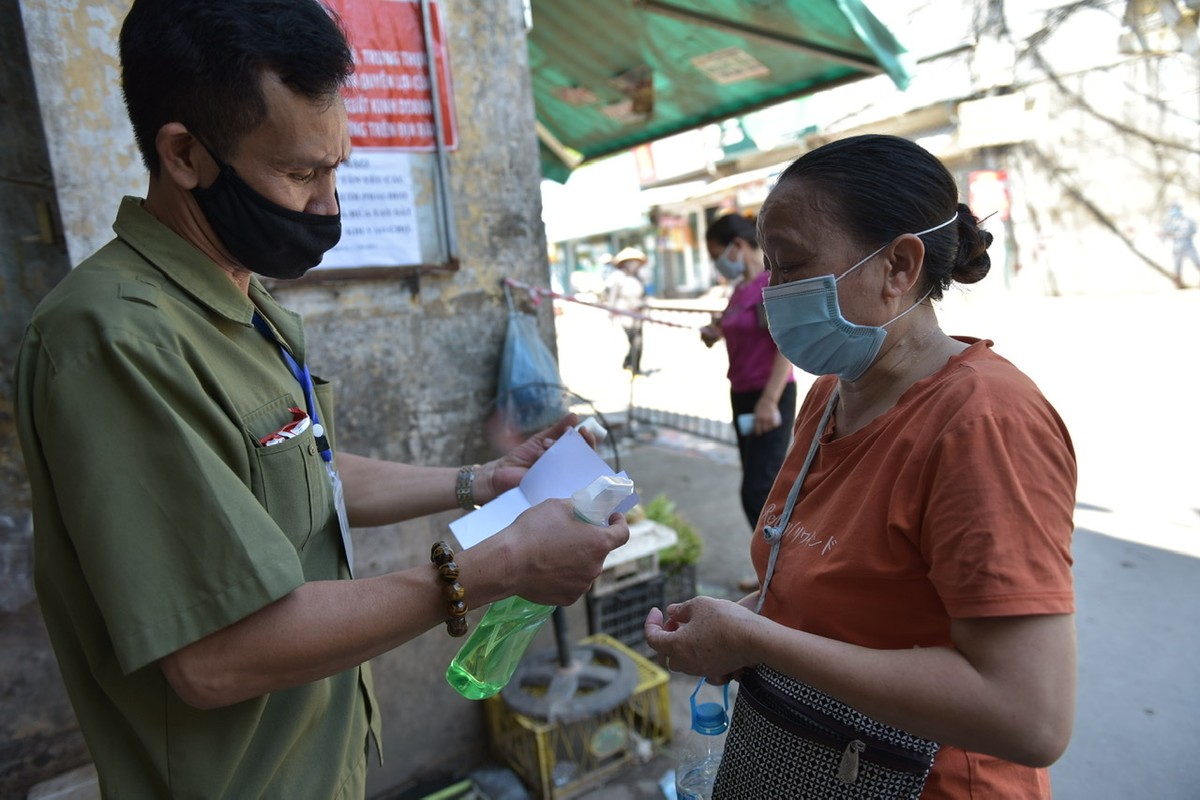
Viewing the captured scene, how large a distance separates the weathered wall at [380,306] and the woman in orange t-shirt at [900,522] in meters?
1.71

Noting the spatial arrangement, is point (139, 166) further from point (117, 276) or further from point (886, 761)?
point (886, 761)

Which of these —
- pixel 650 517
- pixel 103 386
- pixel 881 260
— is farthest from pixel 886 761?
pixel 650 517

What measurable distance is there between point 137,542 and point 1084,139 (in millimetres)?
19482

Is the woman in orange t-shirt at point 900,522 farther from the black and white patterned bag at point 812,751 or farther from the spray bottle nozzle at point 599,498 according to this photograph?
the spray bottle nozzle at point 599,498

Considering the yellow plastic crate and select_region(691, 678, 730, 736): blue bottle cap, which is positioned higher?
select_region(691, 678, 730, 736): blue bottle cap

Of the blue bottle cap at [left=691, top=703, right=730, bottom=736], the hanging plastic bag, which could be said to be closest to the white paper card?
the blue bottle cap at [left=691, top=703, right=730, bottom=736]

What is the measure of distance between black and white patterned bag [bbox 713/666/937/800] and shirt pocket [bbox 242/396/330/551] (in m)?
0.84

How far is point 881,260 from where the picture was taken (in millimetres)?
1304

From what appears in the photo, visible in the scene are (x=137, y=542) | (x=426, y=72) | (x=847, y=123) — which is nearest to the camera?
(x=137, y=542)

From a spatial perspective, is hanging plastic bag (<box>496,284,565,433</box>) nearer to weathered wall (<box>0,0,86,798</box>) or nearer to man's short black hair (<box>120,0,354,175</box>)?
weathered wall (<box>0,0,86,798</box>)

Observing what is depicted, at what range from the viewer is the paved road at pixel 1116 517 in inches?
116

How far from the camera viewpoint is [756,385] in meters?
4.12

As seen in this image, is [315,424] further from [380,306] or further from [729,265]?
[729,265]

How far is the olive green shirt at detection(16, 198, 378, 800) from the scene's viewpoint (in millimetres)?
894
